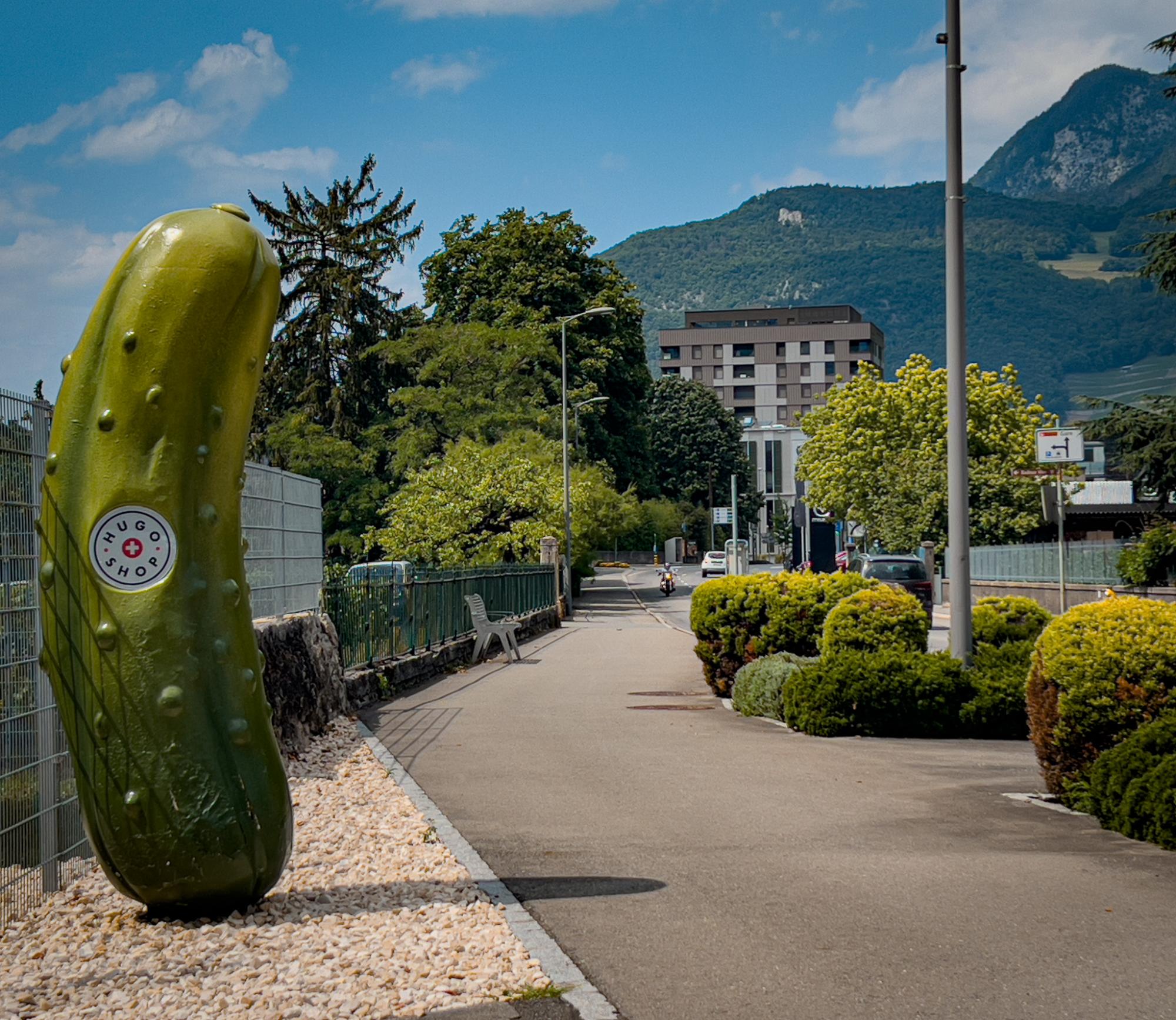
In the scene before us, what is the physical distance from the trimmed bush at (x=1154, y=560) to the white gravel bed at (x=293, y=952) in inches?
1028

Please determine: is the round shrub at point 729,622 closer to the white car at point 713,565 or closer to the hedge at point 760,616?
the hedge at point 760,616

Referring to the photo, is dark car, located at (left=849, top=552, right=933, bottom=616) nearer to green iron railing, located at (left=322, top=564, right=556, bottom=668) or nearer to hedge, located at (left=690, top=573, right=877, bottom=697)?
green iron railing, located at (left=322, top=564, right=556, bottom=668)

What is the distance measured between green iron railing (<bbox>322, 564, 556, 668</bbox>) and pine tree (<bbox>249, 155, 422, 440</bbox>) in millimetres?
27304

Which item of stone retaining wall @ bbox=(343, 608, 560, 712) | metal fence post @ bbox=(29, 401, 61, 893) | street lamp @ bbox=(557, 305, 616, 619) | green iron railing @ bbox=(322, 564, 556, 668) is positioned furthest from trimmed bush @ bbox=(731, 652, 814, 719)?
street lamp @ bbox=(557, 305, 616, 619)

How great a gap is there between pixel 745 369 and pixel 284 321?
10494 cm

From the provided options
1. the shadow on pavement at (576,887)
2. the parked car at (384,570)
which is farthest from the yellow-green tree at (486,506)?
the shadow on pavement at (576,887)

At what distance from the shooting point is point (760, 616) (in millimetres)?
17484

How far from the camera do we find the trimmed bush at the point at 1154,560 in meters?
30.4

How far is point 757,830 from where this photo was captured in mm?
8688

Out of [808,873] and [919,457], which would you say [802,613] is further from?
[919,457]

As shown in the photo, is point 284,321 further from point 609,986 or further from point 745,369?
point 745,369

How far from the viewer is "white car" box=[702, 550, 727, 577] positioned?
80.3m

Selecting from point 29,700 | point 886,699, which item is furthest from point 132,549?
point 886,699

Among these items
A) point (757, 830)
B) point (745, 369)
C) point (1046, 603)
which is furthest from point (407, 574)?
point (745, 369)
